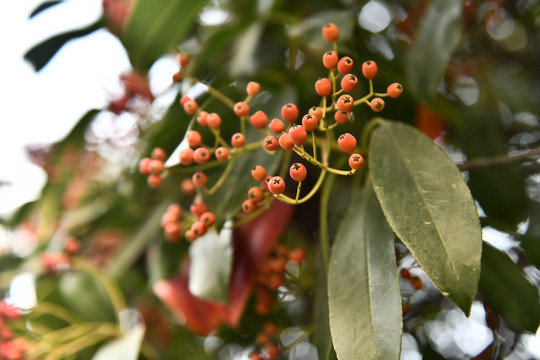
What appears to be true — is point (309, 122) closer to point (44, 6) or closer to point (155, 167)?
point (155, 167)

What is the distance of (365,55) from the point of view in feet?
1.98

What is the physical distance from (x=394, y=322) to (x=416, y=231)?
0.07 m

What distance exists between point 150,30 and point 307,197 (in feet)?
1.18

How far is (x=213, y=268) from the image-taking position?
0.55 m

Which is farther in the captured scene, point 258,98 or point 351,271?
point 258,98

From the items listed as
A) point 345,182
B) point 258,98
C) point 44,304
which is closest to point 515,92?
point 345,182

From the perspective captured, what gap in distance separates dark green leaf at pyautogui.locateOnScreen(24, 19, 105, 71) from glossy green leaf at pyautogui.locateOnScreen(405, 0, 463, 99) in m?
0.51

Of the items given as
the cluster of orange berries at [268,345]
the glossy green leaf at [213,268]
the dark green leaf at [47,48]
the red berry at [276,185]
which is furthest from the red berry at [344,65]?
the dark green leaf at [47,48]

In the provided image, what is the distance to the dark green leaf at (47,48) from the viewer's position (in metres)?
0.71

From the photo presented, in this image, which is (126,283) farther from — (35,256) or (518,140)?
(518,140)

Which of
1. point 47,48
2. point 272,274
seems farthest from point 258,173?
point 47,48

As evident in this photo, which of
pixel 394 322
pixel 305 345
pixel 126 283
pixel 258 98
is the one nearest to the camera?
pixel 394 322

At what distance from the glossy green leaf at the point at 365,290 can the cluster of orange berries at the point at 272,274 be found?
17 cm

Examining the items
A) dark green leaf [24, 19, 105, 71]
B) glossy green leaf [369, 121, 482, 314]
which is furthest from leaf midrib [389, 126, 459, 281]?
dark green leaf [24, 19, 105, 71]
